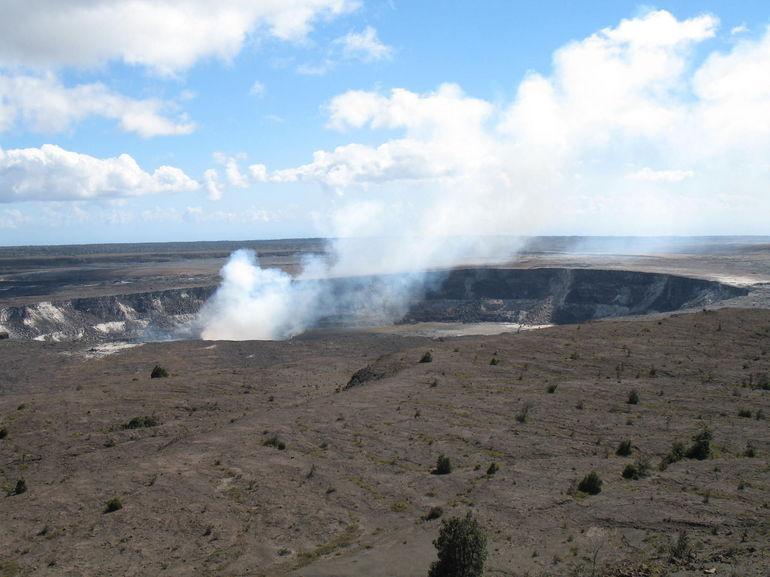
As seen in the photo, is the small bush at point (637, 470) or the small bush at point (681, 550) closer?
the small bush at point (681, 550)

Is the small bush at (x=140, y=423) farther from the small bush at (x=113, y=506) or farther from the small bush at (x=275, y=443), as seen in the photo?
the small bush at (x=113, y=506)

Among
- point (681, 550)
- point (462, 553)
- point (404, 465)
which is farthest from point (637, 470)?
point (462, 553)

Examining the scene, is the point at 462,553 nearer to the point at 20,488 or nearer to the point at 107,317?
the point at 20,488

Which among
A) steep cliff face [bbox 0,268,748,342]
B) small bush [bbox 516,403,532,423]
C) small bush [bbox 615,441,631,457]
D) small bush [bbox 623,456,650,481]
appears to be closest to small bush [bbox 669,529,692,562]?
small bush [bbox 623,456,650,481]

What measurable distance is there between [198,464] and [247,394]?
17389 mm

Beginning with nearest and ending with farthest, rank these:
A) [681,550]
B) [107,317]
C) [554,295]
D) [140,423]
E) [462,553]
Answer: [462,553] < [681,550] < [140,423] < [107,317] < [554,295]

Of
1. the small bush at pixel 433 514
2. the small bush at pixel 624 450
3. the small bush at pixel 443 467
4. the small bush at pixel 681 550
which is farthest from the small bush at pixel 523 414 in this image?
the small bush at pixel 681 550

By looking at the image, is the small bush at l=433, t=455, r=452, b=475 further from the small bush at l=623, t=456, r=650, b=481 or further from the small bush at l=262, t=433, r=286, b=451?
the small bush at l=262, t=433, r=286, b=451

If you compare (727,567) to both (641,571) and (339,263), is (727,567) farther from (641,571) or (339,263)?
(339,263)

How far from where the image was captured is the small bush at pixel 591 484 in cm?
2048

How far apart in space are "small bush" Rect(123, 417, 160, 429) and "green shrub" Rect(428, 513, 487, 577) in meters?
23.3

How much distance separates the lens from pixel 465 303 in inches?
3871

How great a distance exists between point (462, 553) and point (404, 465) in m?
9.42

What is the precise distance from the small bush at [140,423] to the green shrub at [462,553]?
76.4 feet
